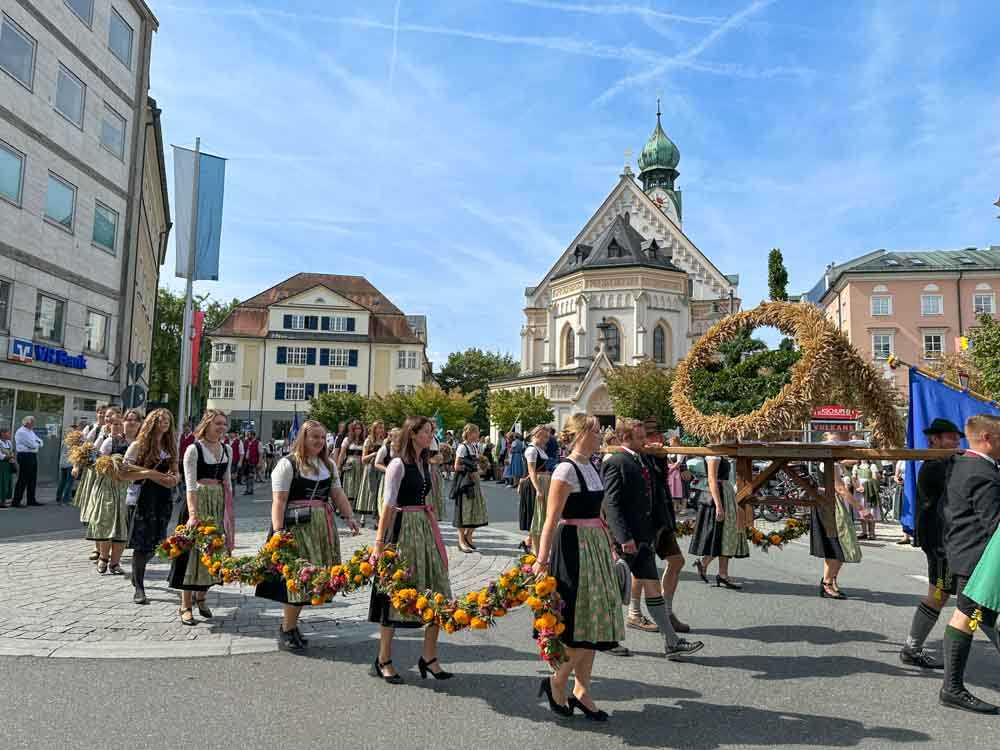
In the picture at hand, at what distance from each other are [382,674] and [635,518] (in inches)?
89.6

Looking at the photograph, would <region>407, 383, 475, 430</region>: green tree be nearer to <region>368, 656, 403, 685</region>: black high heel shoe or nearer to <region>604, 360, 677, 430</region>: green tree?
<region>604, 360, 677, 430</region>: green tree

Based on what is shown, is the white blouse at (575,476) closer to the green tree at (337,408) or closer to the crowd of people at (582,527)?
the crowd of people at (582,527)

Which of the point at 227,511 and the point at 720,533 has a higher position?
the point at 227,511

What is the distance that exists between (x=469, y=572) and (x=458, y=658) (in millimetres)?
3727

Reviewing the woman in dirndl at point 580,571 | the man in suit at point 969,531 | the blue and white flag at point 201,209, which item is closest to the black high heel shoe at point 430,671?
the woman in dirndl at point 580,571

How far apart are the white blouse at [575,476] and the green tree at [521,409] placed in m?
41.8

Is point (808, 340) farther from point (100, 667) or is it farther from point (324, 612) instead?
point (100, 667)

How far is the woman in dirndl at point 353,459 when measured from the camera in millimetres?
14977

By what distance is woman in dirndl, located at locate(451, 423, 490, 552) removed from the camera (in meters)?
12.1

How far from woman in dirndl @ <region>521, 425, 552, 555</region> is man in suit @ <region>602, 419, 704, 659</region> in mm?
3838

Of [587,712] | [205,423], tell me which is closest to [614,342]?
[205,423]

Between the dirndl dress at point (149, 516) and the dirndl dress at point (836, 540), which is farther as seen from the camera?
the dirndl dress at point (836, 540)

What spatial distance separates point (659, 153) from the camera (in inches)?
3100

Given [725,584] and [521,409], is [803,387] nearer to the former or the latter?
A: [725,584]
